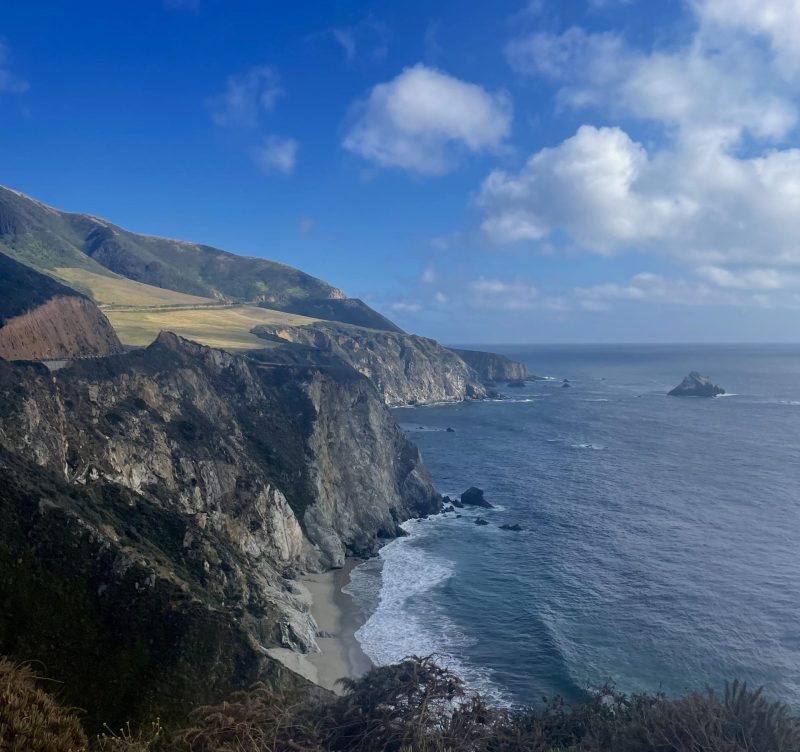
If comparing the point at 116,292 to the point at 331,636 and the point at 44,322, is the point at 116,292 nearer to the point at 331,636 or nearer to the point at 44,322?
the point at 44,322

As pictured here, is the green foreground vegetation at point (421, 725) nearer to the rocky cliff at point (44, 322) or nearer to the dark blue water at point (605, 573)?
the dark blue water at point (605, 573)

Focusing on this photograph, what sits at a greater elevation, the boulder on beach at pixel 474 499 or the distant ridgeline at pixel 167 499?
the distant ridgeline at pixel 167 499

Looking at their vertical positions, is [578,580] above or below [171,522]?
below

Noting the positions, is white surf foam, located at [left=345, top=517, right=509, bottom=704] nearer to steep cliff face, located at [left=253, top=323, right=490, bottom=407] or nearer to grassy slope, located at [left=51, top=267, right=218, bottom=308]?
steep cliff face, located at [left=253, top=323, right=490, bottom=407]

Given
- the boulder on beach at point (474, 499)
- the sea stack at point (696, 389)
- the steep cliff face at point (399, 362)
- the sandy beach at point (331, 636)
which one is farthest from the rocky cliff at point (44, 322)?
the sea stack at point (696, 389)

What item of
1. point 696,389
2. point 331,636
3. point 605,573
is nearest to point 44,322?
point 331,636

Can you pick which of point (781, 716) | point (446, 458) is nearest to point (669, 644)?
point (781, 716)

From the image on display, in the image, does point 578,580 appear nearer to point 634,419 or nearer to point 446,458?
point 446,458
